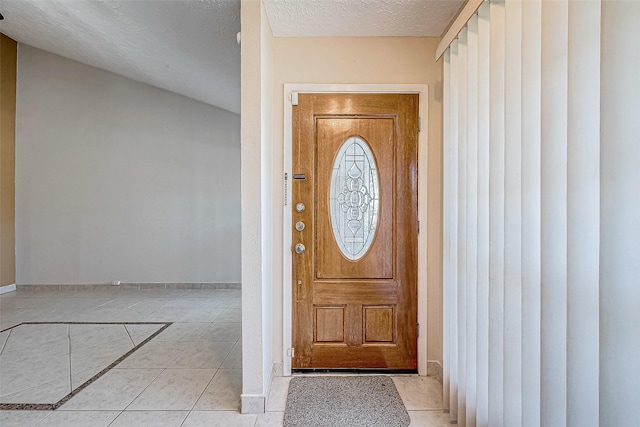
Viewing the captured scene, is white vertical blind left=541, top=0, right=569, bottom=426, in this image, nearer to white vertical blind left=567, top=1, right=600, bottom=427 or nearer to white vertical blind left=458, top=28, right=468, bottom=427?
white vertical blind left=567, top=1, right=600, bottom=427

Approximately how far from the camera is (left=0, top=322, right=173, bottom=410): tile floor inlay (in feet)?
6.76

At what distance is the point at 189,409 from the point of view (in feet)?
6.24

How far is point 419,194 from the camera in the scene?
2309 mm

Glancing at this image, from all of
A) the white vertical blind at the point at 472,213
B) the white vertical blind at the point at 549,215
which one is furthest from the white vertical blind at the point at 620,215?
the white vertical blind at the point at 472,213

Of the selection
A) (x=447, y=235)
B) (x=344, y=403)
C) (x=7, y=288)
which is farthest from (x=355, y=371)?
(x=7, y=288)

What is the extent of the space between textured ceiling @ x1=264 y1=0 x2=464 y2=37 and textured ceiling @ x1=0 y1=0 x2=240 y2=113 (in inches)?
18.7

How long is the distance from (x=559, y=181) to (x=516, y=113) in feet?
1.28

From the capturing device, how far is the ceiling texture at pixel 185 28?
203cm

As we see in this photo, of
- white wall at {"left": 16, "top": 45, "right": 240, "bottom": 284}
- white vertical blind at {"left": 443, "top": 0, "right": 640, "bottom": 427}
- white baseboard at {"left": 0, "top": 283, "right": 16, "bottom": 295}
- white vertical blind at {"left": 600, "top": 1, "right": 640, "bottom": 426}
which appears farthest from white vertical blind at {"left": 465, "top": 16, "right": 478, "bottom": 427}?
white baseboard at {"left": 0, "top": 283, "right": 16, "bottom": 295}

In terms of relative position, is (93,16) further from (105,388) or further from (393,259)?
(393,259)

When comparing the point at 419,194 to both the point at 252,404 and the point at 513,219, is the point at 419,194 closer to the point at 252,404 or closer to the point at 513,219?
the point at 513,219

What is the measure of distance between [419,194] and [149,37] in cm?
291

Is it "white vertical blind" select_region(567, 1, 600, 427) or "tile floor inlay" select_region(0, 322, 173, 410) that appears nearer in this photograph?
"white vertical blind" select_region(567, 1, 600, 427)

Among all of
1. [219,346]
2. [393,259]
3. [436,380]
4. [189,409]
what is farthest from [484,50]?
[219,346]
